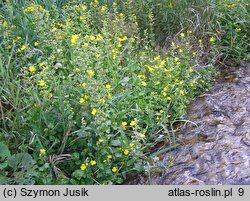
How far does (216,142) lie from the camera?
3375 millimetres

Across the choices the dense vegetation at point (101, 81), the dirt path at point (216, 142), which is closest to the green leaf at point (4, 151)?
the dense vegetation at point (101, 81)

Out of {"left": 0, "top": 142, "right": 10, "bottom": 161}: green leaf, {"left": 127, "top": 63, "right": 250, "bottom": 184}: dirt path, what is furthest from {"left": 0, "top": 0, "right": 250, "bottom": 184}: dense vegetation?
{"left": 127, "top": 63, "right": 250, "bottom": 184}: dirt path

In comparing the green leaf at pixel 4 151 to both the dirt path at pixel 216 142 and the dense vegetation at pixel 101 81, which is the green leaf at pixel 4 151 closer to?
the dense vegetation at pixel 101 81

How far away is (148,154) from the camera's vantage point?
11.0 feet

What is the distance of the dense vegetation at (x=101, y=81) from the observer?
2.96m

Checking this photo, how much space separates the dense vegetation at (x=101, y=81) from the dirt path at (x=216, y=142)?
129 mm

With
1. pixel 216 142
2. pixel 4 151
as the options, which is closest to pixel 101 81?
pixel 4 151

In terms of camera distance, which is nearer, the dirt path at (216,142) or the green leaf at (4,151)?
the green leaf at (4,151)

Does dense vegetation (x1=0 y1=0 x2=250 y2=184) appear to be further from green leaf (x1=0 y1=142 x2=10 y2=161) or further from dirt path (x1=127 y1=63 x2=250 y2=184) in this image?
dirt path (x1=127 y1=63 x2=250 y2=184)

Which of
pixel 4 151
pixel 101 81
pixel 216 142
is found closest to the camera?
pixel 4 151

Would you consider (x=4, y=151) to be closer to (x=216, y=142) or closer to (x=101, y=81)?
(x=101, y=81)

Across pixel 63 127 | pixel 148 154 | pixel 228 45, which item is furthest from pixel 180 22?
pixel 63 127

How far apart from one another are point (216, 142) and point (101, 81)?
0.97m

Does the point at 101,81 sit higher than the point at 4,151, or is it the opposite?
the point at 101,81
